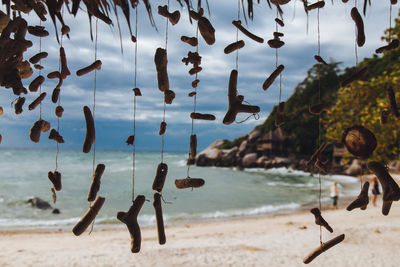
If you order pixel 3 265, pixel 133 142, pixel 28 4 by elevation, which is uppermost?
pixel 28 4

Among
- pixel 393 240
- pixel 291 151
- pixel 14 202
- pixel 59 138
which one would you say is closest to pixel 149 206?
pixel 14 202

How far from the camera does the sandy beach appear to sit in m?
6.48

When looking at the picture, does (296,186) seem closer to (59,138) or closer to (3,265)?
(3,265)

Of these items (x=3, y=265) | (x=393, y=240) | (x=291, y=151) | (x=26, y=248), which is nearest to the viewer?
(x=3, y=265)

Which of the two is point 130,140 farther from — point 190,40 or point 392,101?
point 392,101

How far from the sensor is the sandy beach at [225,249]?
648cm

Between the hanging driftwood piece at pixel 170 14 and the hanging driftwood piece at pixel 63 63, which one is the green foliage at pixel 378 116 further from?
the hanging driftwood piece at pixel 63 63

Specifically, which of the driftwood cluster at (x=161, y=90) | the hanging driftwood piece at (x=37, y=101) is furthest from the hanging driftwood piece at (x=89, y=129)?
the hanging driftwood piece at (x=37, y=101)

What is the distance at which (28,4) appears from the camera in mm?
1853

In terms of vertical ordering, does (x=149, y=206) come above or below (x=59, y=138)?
below

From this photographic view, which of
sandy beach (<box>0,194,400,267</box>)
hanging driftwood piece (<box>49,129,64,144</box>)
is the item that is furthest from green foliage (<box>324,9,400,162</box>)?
hanging driftwood piece (<box>49,129,64,144</box>)

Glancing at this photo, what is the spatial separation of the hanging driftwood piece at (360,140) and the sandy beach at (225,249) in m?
5.30

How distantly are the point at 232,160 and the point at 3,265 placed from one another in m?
34.7

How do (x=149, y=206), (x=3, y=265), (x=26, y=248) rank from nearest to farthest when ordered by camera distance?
(x=3, y=265) < (x=26, y=248) < (x=149, y=206)
